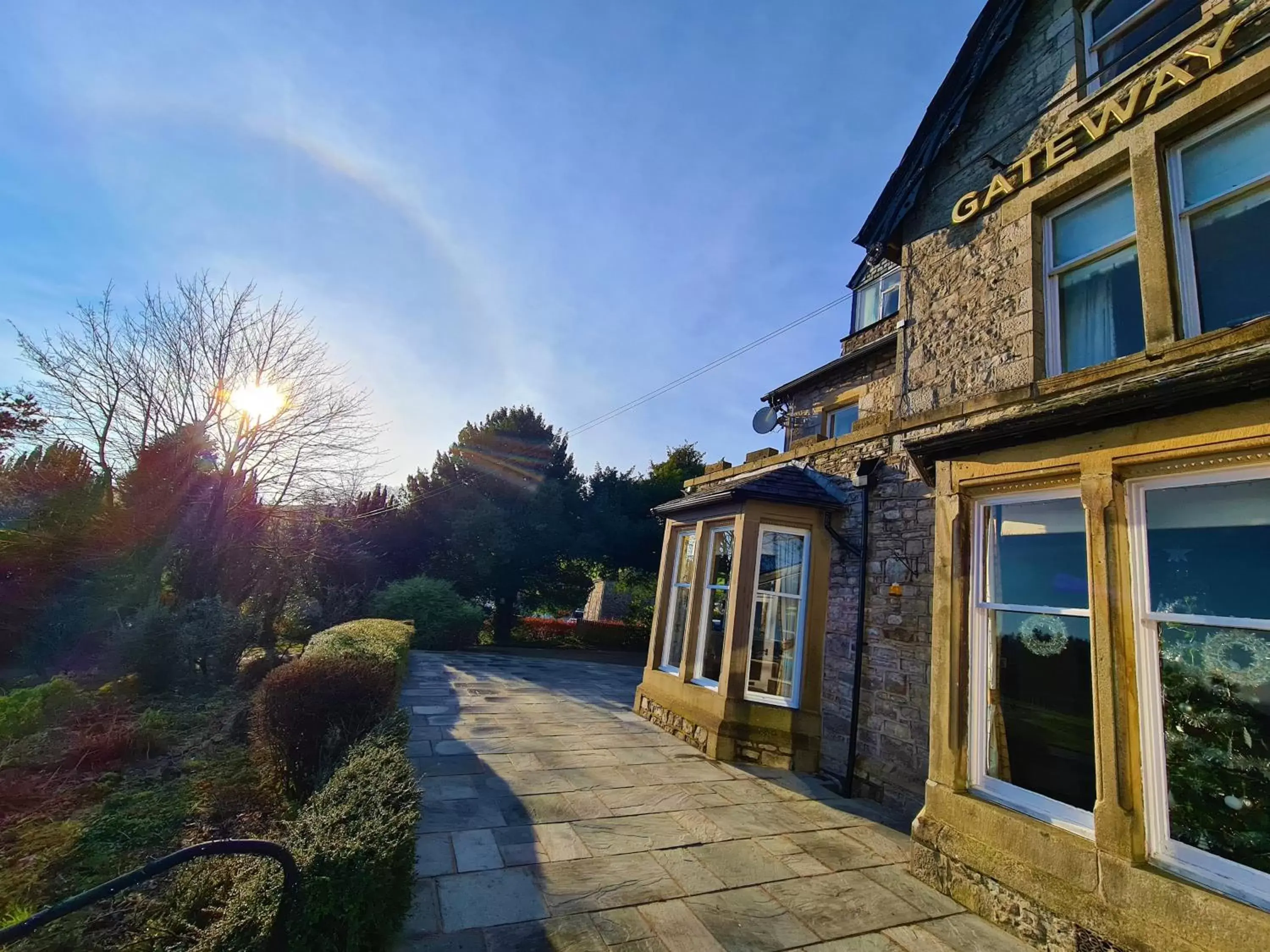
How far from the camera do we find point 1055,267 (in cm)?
535

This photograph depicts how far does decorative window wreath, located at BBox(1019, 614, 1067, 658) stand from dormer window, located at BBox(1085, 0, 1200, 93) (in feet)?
16.5

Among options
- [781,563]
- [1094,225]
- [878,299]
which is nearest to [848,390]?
[878,299]

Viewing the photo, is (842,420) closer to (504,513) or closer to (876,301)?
(876,301)

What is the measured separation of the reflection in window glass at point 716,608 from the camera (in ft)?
26.6

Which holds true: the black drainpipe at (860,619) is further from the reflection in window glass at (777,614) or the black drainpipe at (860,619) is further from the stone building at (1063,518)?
the reflection in window glass at (777,614)

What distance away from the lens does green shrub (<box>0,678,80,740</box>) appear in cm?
→ 767

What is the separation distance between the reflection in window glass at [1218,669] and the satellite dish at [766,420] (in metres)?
9.07

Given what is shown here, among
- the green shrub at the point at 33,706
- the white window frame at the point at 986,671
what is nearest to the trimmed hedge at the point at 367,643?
the green shrub at the point at 33,706

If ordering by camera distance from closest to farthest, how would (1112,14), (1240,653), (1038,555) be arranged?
(1240,653), (1038,555), (1112,14)

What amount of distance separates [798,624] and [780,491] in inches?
70.9

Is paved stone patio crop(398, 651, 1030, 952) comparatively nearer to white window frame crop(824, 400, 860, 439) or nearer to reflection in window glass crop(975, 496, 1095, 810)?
reflection in window glass crop(975, 496, 1095, 810)

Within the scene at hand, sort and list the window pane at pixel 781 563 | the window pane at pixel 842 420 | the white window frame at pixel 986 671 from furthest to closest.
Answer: the window pane at pixel 842 420
the window pane at pixel 781 563
the white window frame at pixel 986 671

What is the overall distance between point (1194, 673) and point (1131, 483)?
1195 millimetres

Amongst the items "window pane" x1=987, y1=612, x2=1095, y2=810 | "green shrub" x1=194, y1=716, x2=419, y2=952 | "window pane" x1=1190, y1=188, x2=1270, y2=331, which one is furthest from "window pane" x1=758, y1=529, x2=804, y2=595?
"green shrub" x1=194, y1=716, x2=419, y2=952
